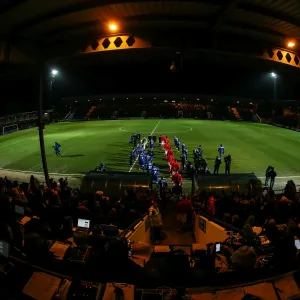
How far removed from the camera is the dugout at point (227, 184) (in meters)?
17.1

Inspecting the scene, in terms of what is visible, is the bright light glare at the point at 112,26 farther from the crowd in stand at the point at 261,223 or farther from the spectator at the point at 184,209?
the spectator at the point at 184,209

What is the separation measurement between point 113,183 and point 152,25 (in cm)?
831

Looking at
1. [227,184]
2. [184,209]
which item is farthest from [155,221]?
[227,184]

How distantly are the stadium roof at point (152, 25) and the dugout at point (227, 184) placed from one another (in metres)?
6.44

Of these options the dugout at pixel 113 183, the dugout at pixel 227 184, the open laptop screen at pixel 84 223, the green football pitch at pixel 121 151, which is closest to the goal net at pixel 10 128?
the green football pitch at pixel 121 151

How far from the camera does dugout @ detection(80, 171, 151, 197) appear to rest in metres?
17.3

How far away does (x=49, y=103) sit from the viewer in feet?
259

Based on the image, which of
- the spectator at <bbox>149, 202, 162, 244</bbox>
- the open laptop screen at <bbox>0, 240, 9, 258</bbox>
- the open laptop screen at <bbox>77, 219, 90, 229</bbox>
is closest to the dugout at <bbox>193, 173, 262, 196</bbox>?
the spectator at <bbox>149, 202, 162, 244</bbox>

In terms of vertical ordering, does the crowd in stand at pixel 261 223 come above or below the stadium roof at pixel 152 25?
below

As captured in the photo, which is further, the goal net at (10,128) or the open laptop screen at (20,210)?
the goal net at (10,128)

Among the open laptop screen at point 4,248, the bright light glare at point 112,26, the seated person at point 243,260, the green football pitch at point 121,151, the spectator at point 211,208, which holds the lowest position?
the green football pitch at point 121,151

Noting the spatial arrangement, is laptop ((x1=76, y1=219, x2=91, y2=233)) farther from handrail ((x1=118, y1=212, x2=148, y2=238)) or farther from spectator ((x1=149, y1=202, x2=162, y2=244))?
spectator ((x1=149, y1=202, x2=162, y2=244))

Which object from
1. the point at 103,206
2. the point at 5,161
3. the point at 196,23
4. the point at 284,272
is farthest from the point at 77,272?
the point at 5,161

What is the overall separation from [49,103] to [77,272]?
7741 cm
